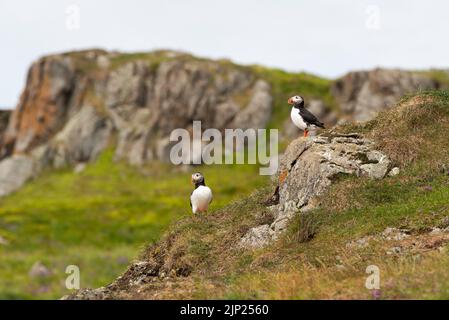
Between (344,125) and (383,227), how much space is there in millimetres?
7733

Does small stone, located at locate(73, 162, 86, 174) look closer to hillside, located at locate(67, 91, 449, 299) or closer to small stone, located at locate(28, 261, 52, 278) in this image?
small stone, located at locate(28, 261, 52, 278)

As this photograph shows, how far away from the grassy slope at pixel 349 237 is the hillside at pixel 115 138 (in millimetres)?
31460

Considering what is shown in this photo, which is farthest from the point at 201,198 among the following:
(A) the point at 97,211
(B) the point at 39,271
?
(A) the point at 97,211

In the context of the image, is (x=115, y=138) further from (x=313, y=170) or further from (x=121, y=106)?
(x=313, y=170)

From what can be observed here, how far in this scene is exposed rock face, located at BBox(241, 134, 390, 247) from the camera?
1884cm

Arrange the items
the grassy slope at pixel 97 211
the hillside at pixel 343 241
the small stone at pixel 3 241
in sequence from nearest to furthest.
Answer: the hillside at pixel 343 241 → the grassy slope at pixel 97 211 → the small stone at pixel 3 241

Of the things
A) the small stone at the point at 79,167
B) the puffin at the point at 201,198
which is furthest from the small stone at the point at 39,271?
the small stone at the point at 79,167

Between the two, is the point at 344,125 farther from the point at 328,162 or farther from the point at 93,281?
the point at 93,281

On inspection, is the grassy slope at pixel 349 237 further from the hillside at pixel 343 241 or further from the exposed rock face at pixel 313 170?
the exposed rock face at pixel 313 170

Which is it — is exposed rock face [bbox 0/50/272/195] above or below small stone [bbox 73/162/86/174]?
above

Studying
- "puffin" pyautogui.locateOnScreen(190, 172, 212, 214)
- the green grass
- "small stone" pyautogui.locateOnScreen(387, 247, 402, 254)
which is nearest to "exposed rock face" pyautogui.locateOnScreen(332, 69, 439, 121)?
the green grass

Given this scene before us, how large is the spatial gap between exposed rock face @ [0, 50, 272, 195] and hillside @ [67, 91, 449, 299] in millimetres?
89337

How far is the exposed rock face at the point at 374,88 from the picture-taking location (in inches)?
4306

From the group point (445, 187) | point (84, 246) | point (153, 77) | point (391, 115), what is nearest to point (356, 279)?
point (445, 187)
